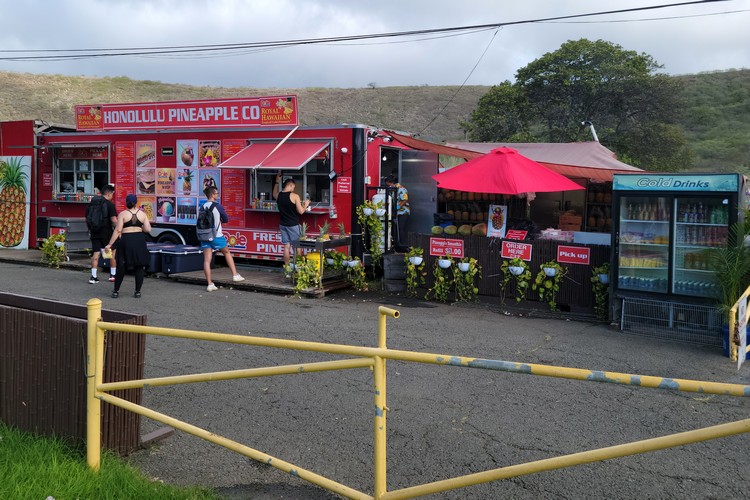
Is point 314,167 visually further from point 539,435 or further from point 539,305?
point 539,435

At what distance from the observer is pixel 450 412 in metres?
5.49

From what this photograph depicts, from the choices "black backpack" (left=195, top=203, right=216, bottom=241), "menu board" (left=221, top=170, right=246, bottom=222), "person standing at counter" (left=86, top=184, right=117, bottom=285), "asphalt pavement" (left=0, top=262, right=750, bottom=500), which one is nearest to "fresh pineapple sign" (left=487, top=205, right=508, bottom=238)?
"asphalt pavement" (left=0, top=262, right=750, bottom=500)

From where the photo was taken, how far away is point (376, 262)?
40.2 feet

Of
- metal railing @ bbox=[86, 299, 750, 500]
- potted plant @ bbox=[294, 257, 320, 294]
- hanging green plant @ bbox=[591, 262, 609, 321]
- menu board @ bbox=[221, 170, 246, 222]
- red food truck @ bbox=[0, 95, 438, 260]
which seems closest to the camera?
metal railing @ bbox=[86, 299, 750, 500]

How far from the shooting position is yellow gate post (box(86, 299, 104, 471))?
4047 millimetres

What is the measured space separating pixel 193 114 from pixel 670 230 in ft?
32.3

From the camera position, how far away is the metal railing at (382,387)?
95.3 inches

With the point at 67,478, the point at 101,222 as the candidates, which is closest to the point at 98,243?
the point at 101,222

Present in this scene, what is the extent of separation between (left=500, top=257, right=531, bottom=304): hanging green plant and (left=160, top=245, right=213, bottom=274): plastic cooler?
20.4 feet

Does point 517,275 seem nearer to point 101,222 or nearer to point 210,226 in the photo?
point 210,226

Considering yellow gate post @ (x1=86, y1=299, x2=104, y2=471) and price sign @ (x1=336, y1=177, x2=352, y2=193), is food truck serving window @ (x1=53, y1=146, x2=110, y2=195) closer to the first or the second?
price sign @ (x1=336, y1=177, x2=352, y2=193)

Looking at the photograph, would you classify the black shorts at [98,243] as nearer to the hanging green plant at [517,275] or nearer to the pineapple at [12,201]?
the pineapple at [12,201]

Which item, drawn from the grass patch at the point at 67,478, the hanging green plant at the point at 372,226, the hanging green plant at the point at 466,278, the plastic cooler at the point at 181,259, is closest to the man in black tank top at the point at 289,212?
the hanging green plant at the point at 372,226

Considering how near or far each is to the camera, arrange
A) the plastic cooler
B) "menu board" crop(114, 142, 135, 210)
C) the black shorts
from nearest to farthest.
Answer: the black shorts < the plastic cooler < "menu board" crop(114, 142, 135, 210)
